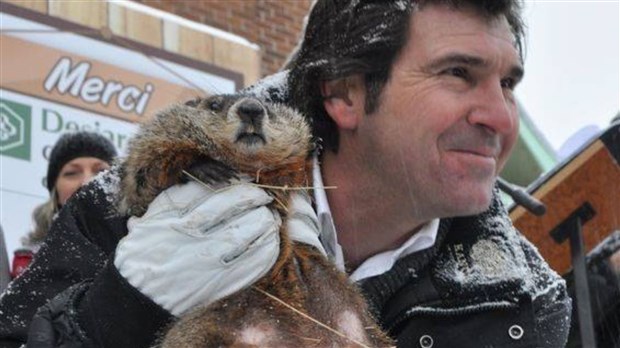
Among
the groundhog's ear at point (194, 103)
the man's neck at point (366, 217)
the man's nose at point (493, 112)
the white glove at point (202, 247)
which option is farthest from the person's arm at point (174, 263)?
the man's nose at point (493, 112)

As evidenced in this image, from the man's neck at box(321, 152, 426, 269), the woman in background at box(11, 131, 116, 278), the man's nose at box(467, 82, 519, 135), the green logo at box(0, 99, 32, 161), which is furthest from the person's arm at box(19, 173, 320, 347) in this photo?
the green logo at box(0, 99, 32, 161)

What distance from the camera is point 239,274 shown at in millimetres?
2658

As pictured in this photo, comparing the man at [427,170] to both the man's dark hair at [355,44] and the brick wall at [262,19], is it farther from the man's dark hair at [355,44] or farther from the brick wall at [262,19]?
the brick wall at [262,19]

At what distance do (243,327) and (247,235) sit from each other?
214 mm

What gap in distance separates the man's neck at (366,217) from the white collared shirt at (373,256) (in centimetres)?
3

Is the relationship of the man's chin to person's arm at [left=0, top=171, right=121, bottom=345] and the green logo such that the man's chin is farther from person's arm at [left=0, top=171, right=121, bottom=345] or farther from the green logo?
the green logo

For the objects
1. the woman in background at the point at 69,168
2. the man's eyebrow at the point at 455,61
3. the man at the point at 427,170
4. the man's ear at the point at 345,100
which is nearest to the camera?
the man at the point at 427,170

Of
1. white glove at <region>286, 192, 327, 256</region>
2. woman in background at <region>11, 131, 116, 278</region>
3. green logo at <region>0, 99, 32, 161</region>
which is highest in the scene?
white glove at <region>286, 192, 327, 256</region>

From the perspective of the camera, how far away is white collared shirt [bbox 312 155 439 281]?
10.6 ft

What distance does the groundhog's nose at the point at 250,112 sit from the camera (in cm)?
280

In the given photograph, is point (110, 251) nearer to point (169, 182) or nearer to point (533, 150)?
point (169, 182)

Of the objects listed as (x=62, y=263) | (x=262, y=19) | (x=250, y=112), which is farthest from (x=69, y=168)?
(x=262, y=19)

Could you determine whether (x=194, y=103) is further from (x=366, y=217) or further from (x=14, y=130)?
(x=14, y=130)

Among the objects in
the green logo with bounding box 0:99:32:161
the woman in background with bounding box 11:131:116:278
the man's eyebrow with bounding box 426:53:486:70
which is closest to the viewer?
the man's eyebrow with bounding box 426:53:486:70
